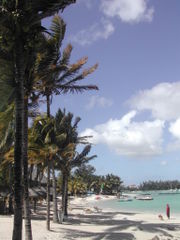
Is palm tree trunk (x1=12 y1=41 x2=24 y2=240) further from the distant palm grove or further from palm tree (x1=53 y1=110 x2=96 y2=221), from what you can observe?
palm tree (x1=53 y1=110 x2=96 y2=221)

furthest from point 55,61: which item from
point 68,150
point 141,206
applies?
point 141,206

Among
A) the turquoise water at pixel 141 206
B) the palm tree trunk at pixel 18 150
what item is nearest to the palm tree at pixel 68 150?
the palm tree trunk at pixel 18 150

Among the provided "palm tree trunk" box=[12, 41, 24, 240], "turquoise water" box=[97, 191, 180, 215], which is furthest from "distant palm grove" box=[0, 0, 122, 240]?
"turquoise water" box=[97, 191, 180, 215]

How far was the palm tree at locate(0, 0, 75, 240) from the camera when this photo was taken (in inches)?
279

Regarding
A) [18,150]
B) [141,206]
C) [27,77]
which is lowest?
[141,206]

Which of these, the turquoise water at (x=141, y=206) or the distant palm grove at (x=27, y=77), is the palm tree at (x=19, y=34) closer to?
the distant palm grove at (x=27, y=77)

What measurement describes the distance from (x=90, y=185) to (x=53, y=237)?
110 meters

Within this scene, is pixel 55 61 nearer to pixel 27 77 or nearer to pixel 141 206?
pixel 27 77

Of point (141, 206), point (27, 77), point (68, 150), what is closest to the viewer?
point (27, 77)

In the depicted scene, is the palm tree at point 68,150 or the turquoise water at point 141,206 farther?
the turquoise water at point 141,206

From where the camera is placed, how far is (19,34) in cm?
753

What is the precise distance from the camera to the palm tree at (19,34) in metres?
7.10

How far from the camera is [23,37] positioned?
7648 mm

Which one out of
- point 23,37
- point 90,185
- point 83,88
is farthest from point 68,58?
point 90,185
